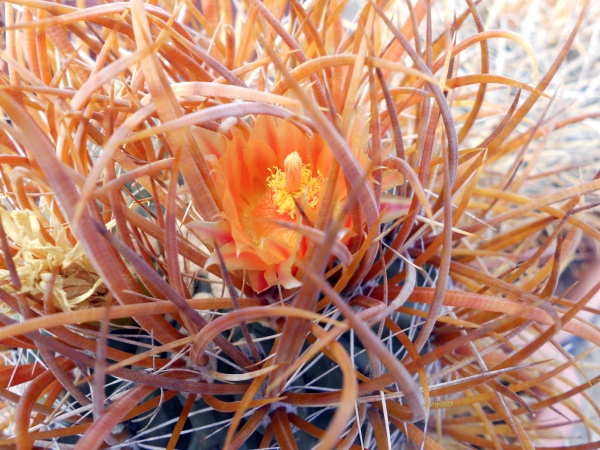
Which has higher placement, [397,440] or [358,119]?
[358,119]

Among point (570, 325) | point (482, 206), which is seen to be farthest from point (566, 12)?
point (570, 325)

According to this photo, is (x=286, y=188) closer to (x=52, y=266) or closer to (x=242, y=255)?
(x=242, y=255)

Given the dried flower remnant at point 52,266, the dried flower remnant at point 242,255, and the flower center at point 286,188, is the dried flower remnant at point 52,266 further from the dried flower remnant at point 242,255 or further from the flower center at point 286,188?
the flower center at point 286,188

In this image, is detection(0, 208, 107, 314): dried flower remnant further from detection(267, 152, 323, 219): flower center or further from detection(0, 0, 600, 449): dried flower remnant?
detection(267, 152, 323, 219): flower center

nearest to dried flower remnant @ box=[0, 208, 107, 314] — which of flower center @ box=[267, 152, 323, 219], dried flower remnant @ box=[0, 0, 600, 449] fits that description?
dried flower remnant @ box=[0, 0, 600, 449]

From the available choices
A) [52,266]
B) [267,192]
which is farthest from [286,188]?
[52,266]

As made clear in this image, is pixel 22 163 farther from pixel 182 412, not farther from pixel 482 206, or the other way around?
pixel 482 206

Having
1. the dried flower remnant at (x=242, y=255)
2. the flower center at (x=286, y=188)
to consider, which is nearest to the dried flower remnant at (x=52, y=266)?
the dried flower remnant at (x=242, y=255)
